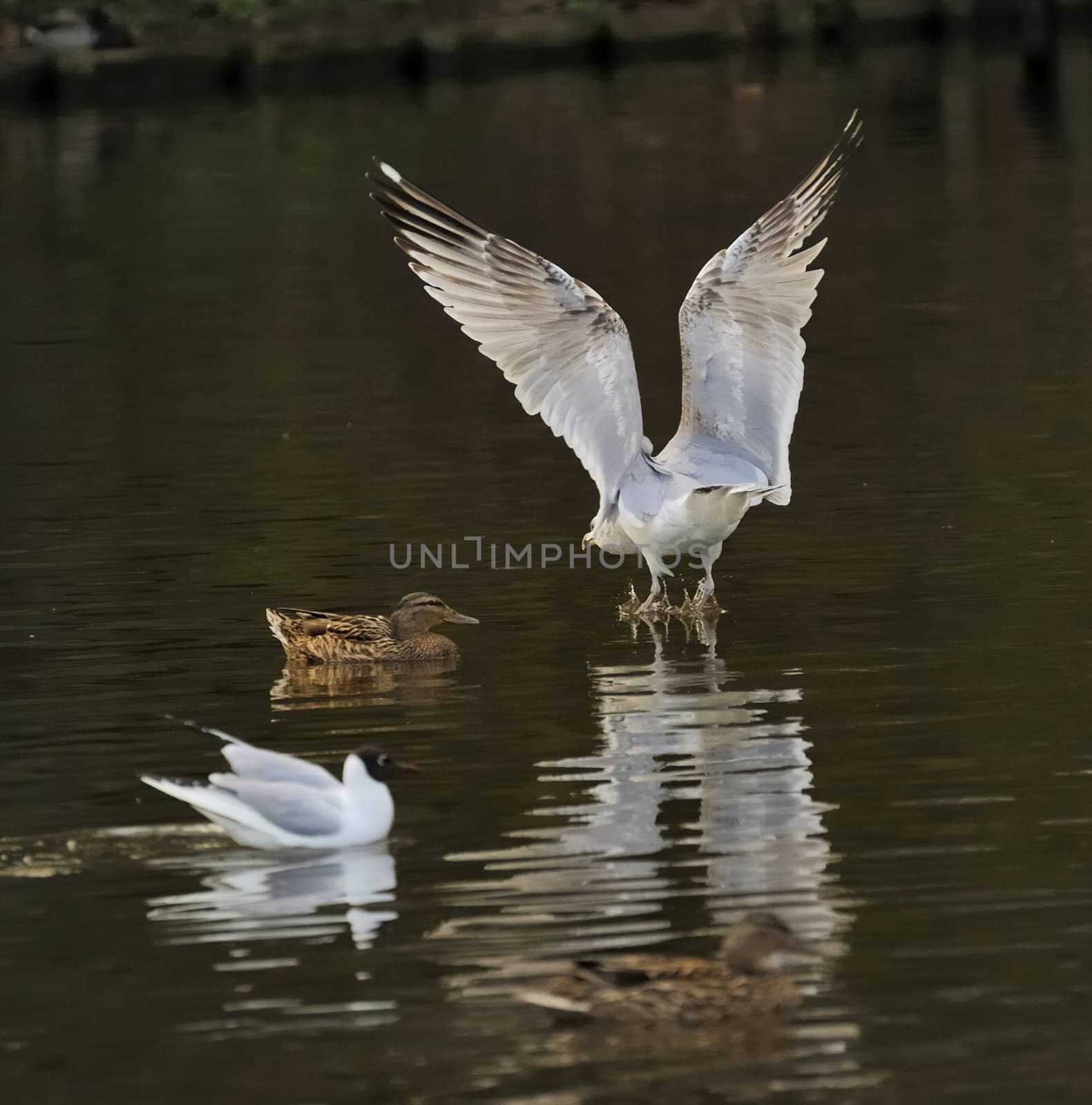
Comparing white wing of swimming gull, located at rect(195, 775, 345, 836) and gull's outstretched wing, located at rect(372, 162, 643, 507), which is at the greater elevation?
gull's outstretched wing, located at rect(372, 162, 643, 507)

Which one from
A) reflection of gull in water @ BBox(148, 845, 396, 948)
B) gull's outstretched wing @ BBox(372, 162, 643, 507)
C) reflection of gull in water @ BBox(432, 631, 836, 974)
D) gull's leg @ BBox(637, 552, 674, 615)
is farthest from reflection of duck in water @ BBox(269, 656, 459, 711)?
reflection of gull in water @ BBox(148, 845, 396, 948)

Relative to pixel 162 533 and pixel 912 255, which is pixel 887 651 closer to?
pixel 162 533

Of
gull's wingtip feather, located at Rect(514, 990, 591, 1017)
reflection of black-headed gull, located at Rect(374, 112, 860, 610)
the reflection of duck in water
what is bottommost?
gull's wingtip feather, located at Rect(514, 990, 591, 1017)

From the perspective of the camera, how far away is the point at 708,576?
41.5ft

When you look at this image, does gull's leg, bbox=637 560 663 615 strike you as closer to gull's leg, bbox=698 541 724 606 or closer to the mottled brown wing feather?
gull's leg, bbox=698 541 724 606

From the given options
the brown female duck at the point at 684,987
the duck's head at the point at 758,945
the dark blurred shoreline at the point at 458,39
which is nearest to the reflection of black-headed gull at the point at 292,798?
the brown female duck at the point at 684,987

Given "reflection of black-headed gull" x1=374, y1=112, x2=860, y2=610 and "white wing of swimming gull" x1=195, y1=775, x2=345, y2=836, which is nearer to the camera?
"white wing of swimming gull" x1=195, y1=775, x2=345, y2=836

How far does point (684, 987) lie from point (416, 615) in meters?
5.03

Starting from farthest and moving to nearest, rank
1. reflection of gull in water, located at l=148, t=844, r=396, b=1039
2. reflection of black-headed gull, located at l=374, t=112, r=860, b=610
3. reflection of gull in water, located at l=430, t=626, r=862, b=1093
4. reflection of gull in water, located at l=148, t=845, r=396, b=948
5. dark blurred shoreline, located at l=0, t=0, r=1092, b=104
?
1. dark blurred shoreline, located at l=0, t=0, r=1092, b=104
2. reflection of black-headed gull, located at l=374, t=112, r=860, b=610
3. reflection of gull in water, located at l=148, t=845, r=396, b=948
4. reflection of gull in water, located at l=148, t=844, r=396, b=1039
5. reflection of gull in water, located at l=430, t=626, r=862, b=1093

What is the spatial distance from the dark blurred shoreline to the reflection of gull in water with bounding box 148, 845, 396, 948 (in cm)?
4196

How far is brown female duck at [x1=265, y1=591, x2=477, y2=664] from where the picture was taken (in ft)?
38.6

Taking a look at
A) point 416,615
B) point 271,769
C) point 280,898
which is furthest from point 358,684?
point 280,898

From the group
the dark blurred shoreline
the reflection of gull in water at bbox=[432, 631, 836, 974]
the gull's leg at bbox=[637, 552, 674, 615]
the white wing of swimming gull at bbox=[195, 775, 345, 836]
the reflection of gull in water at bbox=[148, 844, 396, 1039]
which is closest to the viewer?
the reflection of gull in water at bbox=[148, 844, 396, 1039]

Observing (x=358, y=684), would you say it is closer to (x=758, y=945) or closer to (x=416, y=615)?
(x=416, y=615)
